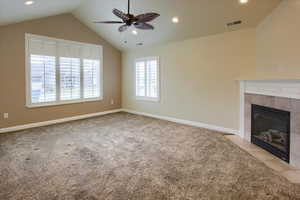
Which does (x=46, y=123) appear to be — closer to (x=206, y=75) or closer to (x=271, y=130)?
(x=206, y=75)

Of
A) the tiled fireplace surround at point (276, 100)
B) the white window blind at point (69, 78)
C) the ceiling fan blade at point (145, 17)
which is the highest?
the ceiling fan blade at point (145, 17)

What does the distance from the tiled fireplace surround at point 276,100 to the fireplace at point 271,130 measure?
89mm

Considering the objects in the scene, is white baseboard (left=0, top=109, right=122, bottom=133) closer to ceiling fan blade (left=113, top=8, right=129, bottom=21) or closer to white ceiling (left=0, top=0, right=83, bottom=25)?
white ceiling (left=0, top=0, right=83, bottom=25)

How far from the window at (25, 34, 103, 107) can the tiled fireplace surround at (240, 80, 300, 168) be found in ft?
16.5

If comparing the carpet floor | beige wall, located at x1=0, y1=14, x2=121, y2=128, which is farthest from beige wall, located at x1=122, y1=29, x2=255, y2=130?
beige wall, located at x1=0, y1=14, x2=121, y2=128

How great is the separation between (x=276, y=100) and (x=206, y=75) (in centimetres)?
201

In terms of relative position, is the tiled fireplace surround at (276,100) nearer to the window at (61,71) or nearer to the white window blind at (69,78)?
the window at (61,71)

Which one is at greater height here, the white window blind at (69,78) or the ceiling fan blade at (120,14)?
the ceiling fan blade at (120,14)

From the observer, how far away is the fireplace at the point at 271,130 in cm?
306

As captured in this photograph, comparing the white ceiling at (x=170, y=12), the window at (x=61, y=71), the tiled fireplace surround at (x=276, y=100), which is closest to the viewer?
the tiled fireplace surround at (x=276, y=100)

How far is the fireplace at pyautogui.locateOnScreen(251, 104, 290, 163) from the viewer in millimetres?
3061

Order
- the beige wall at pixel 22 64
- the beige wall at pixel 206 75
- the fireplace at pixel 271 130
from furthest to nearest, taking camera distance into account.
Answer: the beige wall at pixel 22 64 < the beige wall at pixel 206 75 < the fireplace at pixel 271 130

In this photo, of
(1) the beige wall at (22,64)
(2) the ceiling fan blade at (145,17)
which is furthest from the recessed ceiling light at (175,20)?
(1) the beige wall at (22,64)

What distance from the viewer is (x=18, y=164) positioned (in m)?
2.87
